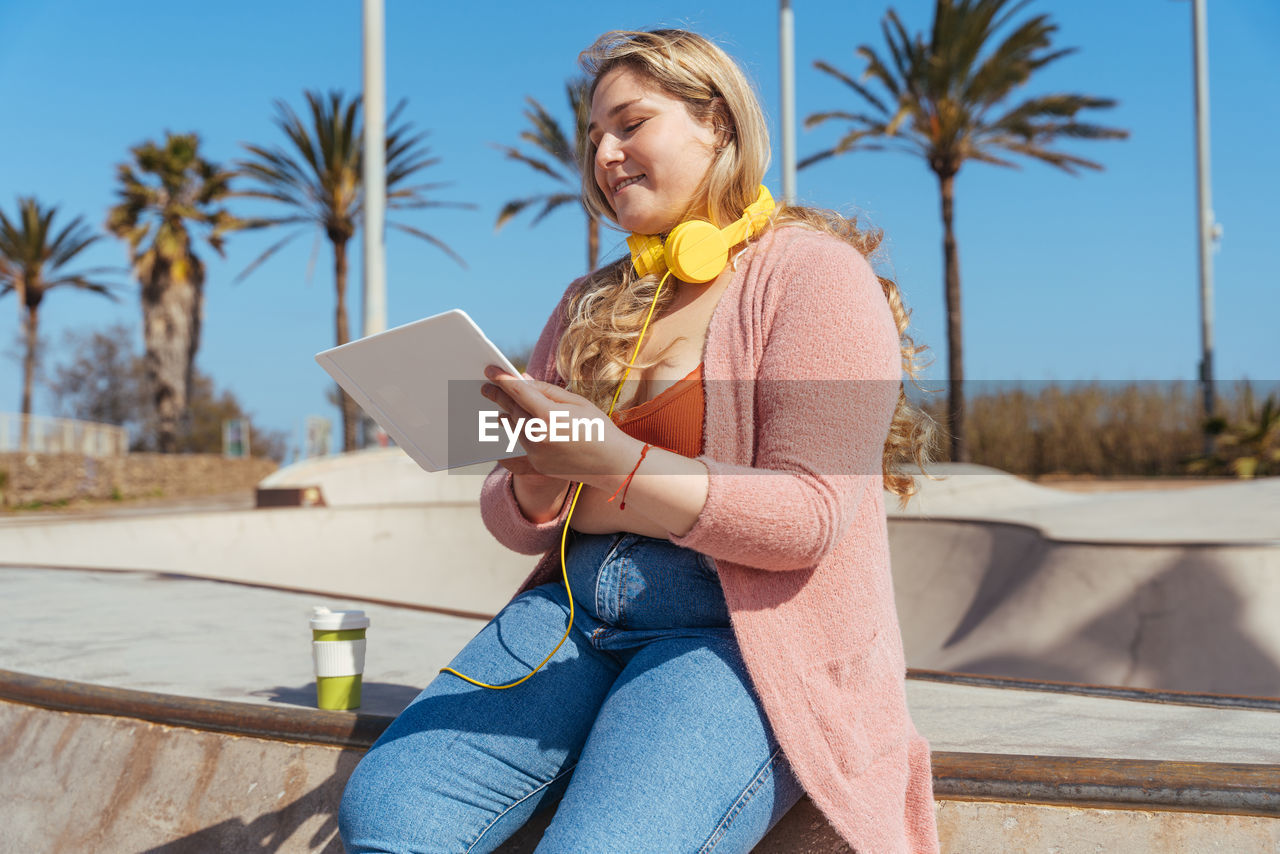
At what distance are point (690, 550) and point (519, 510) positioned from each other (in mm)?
388

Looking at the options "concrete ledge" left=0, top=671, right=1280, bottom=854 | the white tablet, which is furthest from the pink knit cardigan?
the white tablet

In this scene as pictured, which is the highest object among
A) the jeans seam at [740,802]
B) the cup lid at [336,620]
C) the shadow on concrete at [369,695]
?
A: the cup lid at [336,620]

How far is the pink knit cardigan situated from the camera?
58.0 inches

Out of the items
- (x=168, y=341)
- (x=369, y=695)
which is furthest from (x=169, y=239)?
(x=369, y=695)

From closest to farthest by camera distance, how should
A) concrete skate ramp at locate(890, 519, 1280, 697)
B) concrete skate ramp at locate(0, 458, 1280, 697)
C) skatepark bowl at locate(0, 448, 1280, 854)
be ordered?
skatepark bowl at locate(0, 448, 1280, 854) < concrete skate ramp at locate(890, 519, 1280, 697) < concrete skate ramp at locate(0, 458, 1280, 697)

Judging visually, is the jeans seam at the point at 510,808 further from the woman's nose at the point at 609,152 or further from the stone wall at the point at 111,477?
the stone wall at the point at 111,477

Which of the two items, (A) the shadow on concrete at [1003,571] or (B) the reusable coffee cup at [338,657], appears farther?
(A) the shadow on concrete at [1003,571]

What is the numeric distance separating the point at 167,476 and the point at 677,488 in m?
26.4

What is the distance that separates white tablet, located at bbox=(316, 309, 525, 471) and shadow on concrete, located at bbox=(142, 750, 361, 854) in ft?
3.72

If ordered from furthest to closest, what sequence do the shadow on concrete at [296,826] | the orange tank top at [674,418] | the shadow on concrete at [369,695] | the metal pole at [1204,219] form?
the metal pole at [1204,219] < the shadow on concrete at [369,695] < the shadow on concrete at [296,826] < the orange tank top at [674,418]

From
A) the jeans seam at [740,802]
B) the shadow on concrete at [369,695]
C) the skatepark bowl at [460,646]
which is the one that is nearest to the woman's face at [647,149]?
the jeans seam at [740,802]

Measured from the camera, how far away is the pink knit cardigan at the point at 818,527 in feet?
4.83

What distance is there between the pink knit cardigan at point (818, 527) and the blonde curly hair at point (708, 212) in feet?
0.67

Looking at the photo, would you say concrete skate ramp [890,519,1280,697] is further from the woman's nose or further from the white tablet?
the white tablet
